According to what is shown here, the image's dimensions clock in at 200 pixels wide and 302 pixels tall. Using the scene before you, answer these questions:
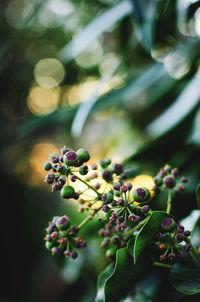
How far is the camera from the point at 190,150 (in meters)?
0.70

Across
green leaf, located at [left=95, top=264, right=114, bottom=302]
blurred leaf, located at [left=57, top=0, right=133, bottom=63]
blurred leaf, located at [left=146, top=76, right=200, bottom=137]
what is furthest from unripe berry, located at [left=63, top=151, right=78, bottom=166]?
blurred leaf, located at [left=57, top=0, right=133, bottom=63]

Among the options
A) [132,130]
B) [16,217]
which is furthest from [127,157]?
[16,217]

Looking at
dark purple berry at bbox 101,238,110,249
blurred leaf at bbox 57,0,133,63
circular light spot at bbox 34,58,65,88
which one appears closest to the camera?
dark purple berry at bbox 101,238,110,249

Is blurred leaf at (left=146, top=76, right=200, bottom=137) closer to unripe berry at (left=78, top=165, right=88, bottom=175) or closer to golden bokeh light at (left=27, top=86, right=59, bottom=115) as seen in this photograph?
unripe berry at (left=78, top=165, right=88, bottom=175)

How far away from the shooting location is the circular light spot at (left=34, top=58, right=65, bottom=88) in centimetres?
450

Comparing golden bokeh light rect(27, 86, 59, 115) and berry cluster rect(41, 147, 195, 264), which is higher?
golden bokeh light rect(27, 86, 59, 115)

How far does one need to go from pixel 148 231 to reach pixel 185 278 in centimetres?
12

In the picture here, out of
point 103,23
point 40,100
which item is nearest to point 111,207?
point 103,23

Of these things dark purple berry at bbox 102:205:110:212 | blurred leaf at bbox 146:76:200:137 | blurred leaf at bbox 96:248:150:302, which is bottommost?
blurred leaf at bbox 96:248:150:302

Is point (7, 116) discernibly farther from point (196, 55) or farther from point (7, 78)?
point (196, 55)

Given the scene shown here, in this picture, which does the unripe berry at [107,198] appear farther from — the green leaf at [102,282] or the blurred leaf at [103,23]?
the blurred leaf at [103,23]

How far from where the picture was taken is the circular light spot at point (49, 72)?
4.50 m

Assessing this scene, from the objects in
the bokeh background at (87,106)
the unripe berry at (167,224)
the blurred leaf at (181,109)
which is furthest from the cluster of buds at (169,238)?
the blurred leaf at (181,109)

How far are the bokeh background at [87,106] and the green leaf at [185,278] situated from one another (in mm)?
216
